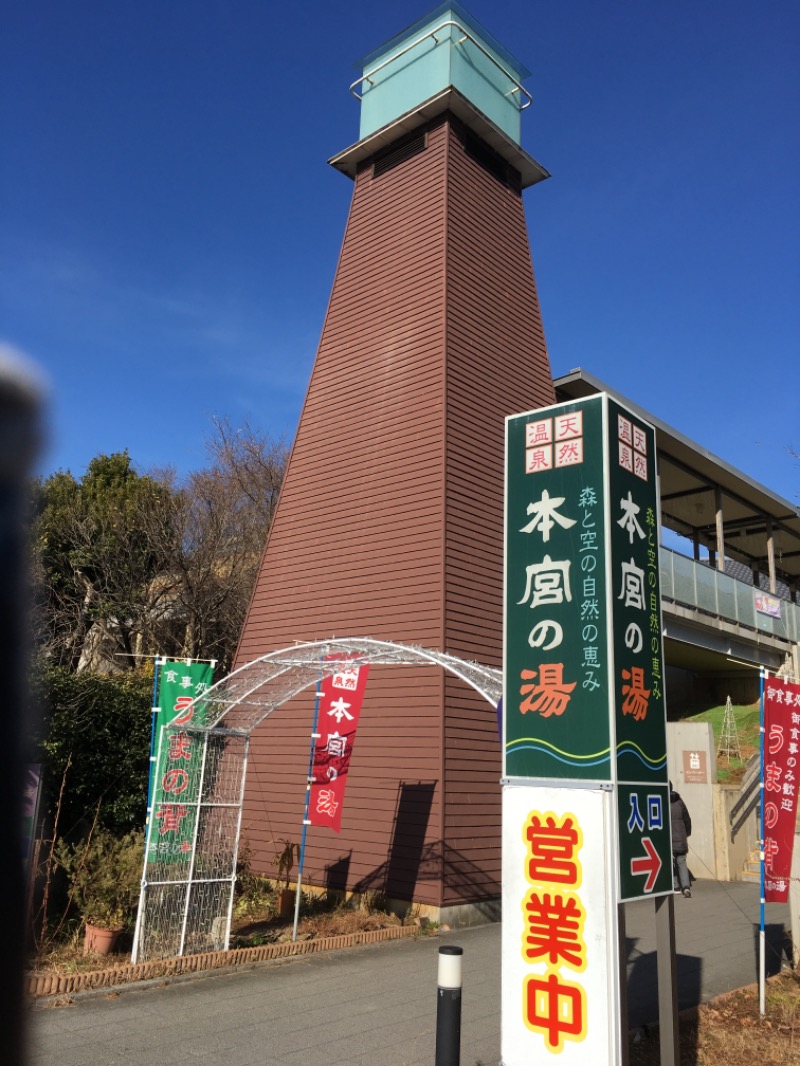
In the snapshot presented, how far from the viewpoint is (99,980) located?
701 cm

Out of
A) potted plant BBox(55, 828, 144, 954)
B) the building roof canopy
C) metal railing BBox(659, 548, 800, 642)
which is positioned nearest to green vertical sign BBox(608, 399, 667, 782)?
potted plant BBox(55, 828, 144, 954)

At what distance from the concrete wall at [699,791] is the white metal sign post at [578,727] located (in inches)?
416

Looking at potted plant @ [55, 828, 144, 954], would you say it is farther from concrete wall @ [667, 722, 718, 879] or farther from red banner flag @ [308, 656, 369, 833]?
concrete wall @ [667, 722, 718, 879]

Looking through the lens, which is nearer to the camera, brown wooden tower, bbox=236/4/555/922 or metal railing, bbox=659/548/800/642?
brown wooden tower, bbox=236/4/555/922

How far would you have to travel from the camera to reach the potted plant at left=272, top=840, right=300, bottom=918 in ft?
35.6

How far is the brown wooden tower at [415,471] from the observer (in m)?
11.4

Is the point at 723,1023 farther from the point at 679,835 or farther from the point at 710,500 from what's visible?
the point at 710,500

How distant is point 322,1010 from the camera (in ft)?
22.6

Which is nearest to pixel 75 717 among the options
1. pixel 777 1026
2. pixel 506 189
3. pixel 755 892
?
pixel 777 1026

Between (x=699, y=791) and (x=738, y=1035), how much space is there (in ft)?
31.3

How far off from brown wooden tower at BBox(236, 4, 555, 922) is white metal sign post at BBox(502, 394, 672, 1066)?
5.81m

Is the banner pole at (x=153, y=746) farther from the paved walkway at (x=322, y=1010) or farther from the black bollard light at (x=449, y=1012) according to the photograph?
the black bollard light at (x=449, y=1012)

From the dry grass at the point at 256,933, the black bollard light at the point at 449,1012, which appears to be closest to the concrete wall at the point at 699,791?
the dry grass at the point at 256,933

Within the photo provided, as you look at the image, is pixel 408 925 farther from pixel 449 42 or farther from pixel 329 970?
pixel 449 42
